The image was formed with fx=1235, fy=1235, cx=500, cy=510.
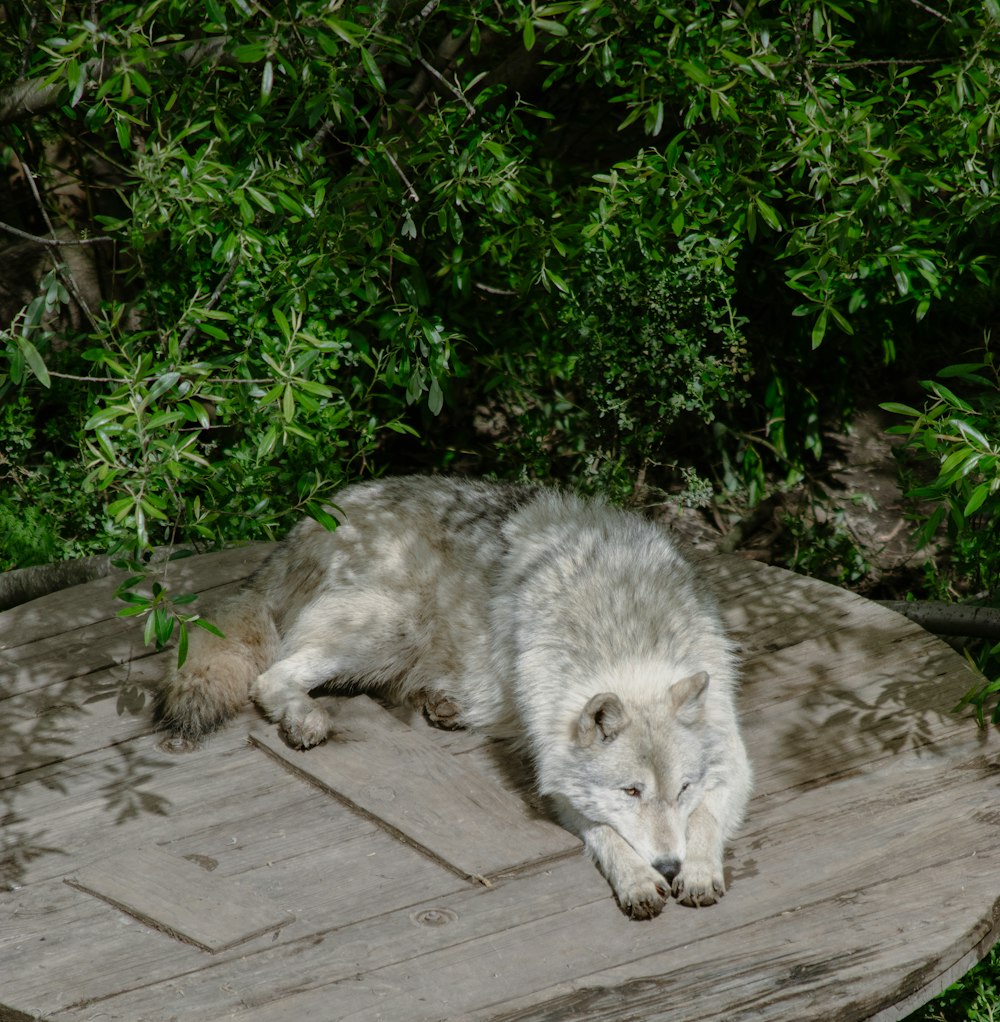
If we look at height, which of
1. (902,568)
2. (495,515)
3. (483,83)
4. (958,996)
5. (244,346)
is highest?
(483,83)

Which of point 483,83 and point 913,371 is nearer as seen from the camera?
point 483,83

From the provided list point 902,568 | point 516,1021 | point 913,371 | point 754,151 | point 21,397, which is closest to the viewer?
point 516,1021

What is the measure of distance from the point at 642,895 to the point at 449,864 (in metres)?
0.57

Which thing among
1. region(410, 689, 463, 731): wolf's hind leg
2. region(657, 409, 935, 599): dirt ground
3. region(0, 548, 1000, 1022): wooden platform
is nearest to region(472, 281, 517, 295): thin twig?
region(657, 409, 935, 599): dirt ground

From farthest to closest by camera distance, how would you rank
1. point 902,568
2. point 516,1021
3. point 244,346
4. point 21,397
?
point 902,568, point 21,397, point 244,346, point 516,1021

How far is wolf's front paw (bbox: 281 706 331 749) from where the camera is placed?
403 cm

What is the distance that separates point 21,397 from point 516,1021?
4594mm

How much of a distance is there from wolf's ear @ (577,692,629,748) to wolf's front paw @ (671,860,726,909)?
449mm

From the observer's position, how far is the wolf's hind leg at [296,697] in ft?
13.3

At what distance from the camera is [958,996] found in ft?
15.9

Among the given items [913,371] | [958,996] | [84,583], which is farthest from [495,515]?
[913,371]

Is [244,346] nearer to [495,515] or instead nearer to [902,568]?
[495,515]

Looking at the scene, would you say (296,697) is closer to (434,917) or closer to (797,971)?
(434,917)

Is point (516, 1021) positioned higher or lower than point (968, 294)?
lower
